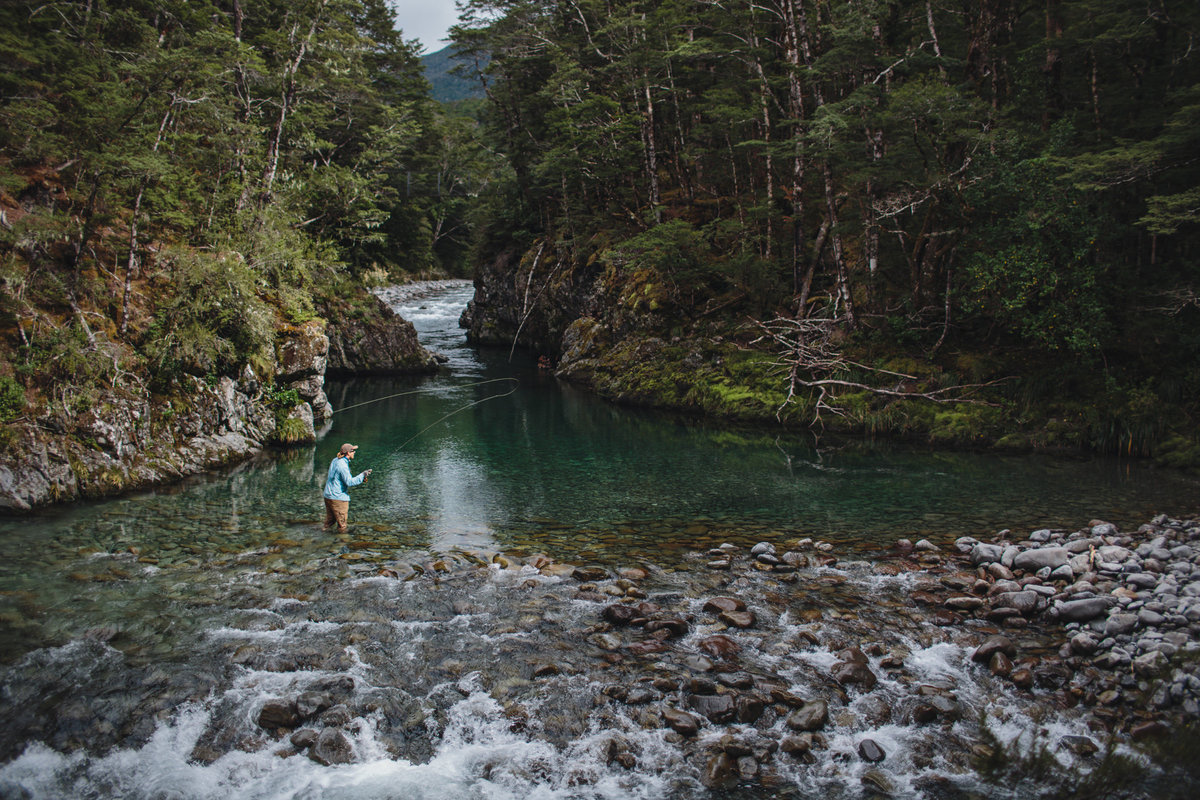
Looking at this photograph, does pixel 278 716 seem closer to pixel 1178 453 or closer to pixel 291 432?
pixel 291 432

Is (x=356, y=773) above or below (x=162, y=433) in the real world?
below

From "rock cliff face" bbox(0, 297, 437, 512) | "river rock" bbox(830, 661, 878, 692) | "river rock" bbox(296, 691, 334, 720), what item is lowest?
"river rock" bbox(830, 661, 878, 692)

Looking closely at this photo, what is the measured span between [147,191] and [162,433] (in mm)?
6664

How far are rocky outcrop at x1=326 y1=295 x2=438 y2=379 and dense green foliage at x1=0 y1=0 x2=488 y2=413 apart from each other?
491 cm

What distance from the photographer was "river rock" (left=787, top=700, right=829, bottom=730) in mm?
6062

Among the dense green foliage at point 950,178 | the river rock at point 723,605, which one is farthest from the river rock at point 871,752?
the dense green foliage at point 950,178

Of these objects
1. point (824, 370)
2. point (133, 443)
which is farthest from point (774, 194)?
point (133, 443)

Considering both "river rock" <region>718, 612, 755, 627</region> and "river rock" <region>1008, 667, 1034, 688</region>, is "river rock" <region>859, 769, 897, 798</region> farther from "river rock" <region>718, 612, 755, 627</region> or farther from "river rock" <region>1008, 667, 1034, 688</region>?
"river rock" <region>718, 612, 755, 627</region>

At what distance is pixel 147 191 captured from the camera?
53.9ft

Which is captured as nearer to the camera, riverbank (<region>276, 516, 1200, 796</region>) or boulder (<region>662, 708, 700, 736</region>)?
riverbank (<region>276, 516, 1200, 796</region>)

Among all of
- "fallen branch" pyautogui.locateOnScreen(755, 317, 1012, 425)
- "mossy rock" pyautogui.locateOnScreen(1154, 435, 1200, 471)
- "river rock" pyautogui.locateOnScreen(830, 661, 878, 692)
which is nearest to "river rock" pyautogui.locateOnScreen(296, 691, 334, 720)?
"river rock" pyautogui.locateOnScreen(830, 661, 878, 692)

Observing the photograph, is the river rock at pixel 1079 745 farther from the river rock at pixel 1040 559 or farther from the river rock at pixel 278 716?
the river rock at pixel 278 716

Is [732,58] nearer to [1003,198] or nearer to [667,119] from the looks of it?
[667,119]

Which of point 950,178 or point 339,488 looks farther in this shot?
point 950,178
